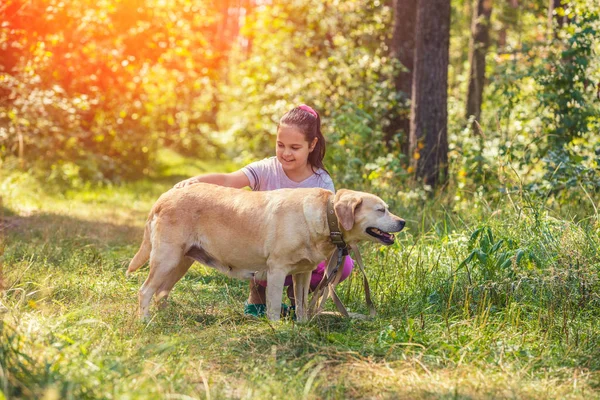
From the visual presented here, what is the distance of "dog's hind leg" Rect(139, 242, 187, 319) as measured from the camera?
17.0ft

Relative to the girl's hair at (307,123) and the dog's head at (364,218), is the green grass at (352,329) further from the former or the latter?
the girl's hair at (307,123)

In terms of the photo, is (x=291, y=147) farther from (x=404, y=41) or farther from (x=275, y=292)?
(x=404, y=41)

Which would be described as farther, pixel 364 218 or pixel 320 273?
pixel 320 273

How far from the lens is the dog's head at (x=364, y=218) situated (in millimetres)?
4867

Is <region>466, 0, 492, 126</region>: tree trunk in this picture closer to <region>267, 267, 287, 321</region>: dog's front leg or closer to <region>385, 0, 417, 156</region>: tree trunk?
<region>385, 0, 417, 156</region>: tree trunk

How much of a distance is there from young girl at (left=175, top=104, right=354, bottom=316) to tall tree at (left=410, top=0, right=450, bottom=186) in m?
4.01

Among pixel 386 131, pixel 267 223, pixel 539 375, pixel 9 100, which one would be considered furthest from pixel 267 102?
pixel 539 375

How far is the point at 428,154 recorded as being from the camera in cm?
953

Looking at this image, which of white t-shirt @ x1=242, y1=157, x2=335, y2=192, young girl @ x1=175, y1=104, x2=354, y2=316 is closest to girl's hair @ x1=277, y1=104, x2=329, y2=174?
young girl @ x1=175, y1=104, x2=354, y2=316

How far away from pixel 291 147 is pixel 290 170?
243 millimetres

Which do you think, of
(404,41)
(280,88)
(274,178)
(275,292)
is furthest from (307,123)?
(280,88)

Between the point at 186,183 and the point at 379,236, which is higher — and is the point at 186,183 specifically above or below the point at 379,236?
above

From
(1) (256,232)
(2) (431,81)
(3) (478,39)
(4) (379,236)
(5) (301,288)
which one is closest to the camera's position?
(4) (379,236)

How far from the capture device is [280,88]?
563 inches
